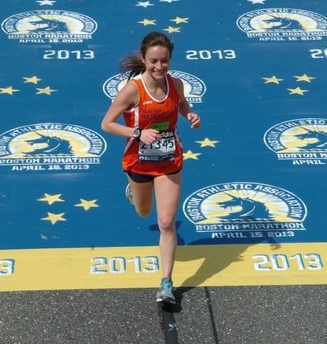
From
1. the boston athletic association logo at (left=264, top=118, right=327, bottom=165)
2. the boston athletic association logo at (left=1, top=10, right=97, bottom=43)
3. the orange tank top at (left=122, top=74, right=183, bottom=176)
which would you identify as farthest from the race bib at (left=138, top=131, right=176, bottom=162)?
the boston athletic association logo at (left=1, top=10, right=97, bottom=43)

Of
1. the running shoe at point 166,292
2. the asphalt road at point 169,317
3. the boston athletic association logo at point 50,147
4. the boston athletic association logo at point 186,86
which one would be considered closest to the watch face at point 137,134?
the running shoe at point 166,292

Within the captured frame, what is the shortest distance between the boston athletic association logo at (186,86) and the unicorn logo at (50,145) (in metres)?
1.07

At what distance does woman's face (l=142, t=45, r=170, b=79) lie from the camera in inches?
229

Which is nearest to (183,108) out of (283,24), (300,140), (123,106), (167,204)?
(123,106)

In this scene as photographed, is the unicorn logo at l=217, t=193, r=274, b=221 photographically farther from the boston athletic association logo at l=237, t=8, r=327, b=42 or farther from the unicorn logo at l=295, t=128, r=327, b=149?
the boston athletic association logo at l=237, t=8, r=327, b=42

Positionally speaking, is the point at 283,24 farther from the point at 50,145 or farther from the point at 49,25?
the point at 50,145

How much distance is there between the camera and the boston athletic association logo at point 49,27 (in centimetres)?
1034

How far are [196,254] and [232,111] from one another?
2.55 metres

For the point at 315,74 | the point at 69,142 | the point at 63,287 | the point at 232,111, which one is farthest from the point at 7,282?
the point at 315,74

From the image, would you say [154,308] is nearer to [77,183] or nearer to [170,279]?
[170,279]

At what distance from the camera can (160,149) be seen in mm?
6059

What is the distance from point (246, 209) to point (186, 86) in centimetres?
240

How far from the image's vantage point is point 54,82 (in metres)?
9.51

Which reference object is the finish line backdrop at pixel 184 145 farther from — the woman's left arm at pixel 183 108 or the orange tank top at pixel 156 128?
the woman's left arm at pixel 183 108
